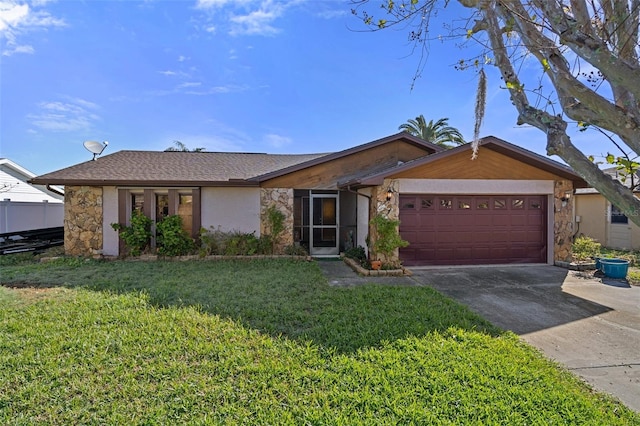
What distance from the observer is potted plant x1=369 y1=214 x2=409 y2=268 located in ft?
28.9

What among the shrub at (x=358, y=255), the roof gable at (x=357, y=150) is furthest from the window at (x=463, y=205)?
the shrub at (x=358, y=255)

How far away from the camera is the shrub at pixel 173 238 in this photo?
A: 1024 cm

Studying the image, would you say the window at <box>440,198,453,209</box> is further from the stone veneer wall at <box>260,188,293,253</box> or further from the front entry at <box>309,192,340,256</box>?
the stone veneer wall at <box>260,188,293,253</box>

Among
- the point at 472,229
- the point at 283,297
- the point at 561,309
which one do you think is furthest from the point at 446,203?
the point at 283,297

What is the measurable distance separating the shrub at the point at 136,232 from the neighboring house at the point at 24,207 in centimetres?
344

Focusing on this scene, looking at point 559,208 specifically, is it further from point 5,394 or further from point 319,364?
point 5,394

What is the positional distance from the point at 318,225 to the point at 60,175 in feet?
28.8

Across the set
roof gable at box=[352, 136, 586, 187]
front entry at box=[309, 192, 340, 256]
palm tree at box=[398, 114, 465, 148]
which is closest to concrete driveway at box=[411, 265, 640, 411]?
roof gable at box=[352, 136, 586, 187]

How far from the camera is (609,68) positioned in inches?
82.4

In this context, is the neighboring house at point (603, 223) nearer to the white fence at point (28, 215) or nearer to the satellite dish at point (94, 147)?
the satellite dish at point (94, 147)

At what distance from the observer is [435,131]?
22.1 m

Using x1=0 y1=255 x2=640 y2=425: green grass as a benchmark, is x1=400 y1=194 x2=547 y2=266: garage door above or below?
above

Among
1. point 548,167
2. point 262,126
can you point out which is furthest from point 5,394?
point 262,126

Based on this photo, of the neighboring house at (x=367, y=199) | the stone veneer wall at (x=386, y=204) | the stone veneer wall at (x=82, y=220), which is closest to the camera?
the stone veneer wall at (x=386, y=204)
